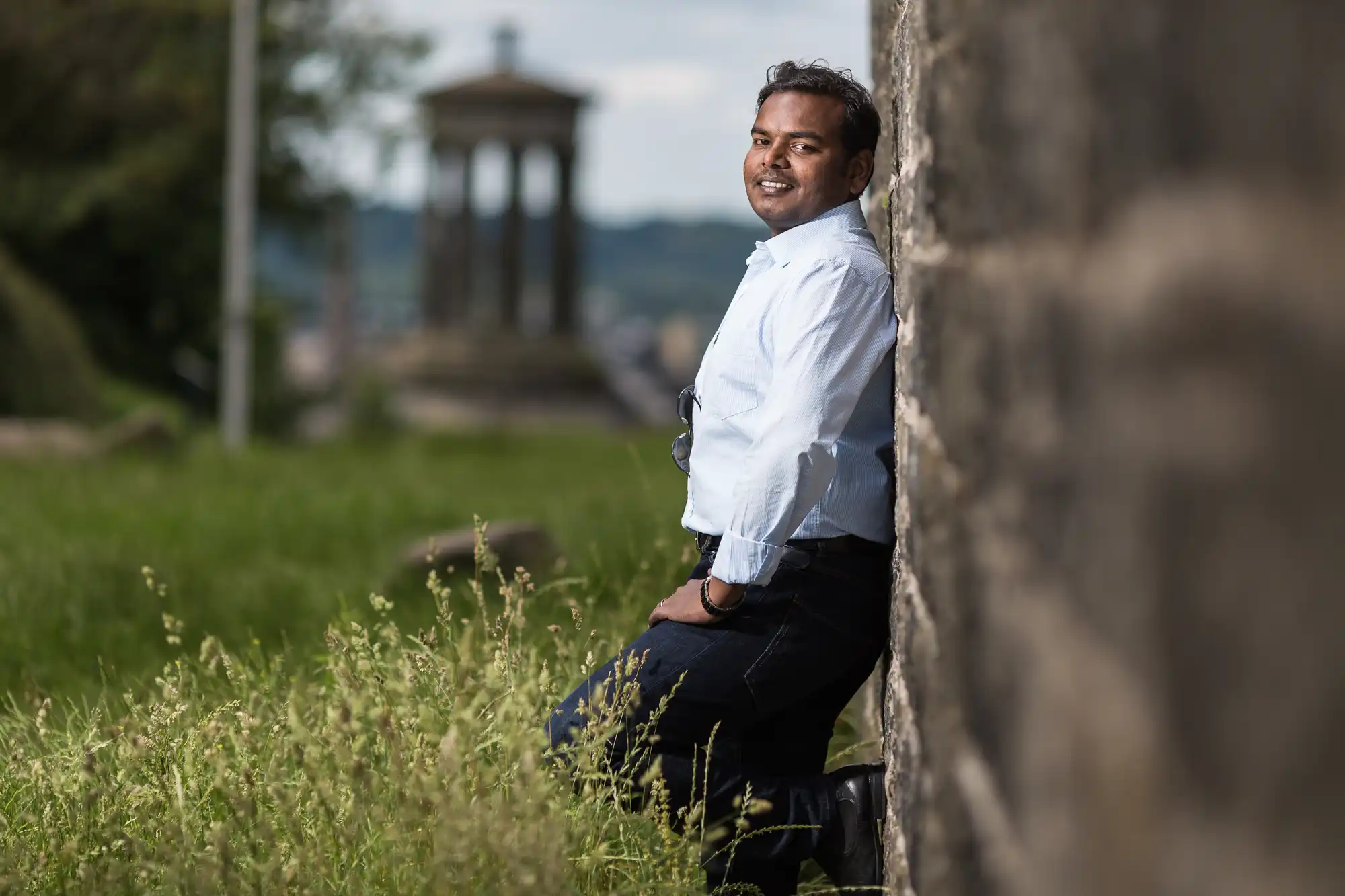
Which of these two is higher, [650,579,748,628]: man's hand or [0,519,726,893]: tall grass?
[650,579,748,628]: man's hand

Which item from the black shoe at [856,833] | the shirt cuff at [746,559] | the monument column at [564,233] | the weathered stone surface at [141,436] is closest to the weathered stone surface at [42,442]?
the weathered stone surface at [141,436]

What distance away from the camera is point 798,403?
2.82 meters

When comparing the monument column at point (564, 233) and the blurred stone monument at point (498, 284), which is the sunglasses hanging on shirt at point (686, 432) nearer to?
the blurred stone monument at point (498, 284)

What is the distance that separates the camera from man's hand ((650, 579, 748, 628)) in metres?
2.95

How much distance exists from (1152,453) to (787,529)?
157 centimetres

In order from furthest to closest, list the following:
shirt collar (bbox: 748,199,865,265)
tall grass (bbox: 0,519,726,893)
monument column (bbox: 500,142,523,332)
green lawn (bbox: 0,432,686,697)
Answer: monument column (bbox: 500,142,523,332), green lawn (bbox: 0,432,686,697), shirt collar (bbox: 748,199,865,265), tall grass (bbox: 0,519,726,893)

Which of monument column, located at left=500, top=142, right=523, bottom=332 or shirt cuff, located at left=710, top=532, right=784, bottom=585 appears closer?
shirt cuff, located at left=710, top=532, right=784, bottom=585

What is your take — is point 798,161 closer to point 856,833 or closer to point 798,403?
point 798,403

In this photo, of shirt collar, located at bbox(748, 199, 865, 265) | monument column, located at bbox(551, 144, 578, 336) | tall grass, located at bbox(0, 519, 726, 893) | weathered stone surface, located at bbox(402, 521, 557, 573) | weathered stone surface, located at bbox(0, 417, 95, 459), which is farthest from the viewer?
monument column, located at bbox(551, 144, 578, 336)

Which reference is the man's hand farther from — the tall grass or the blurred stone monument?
the blurred stone monument

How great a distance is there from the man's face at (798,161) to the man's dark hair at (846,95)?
12 millimetres

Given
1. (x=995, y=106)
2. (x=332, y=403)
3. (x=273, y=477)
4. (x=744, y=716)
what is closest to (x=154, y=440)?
(x=273, y=477)

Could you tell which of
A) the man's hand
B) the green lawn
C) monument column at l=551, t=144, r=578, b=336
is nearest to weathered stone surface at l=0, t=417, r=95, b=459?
the green lawn

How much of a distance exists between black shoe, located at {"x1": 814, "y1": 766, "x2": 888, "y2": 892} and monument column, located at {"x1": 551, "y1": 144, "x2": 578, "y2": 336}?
22571mm
